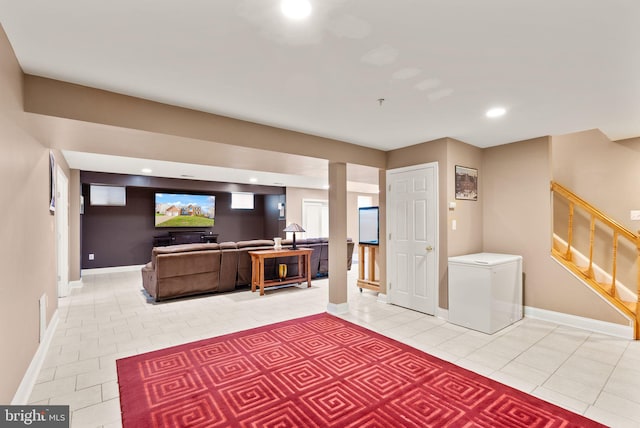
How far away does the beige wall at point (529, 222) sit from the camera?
3.81 meters

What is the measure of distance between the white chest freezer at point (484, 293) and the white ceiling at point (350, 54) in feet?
5.67

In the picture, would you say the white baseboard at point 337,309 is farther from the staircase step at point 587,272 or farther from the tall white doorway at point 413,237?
the staircase step at point 587,272

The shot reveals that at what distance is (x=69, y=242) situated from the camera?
5949 millimetres

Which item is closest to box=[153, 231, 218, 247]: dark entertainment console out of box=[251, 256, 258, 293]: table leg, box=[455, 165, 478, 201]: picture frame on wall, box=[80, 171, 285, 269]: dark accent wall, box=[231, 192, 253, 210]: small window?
box=[80, 171, 285, 269]: dark accent wall

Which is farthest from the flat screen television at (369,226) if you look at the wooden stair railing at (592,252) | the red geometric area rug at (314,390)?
the wooden stair railing at (592,252)

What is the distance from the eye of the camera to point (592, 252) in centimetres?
392

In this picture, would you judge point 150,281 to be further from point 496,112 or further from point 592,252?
point 592,252

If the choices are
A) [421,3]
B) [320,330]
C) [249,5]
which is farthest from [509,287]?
A: [249,5]

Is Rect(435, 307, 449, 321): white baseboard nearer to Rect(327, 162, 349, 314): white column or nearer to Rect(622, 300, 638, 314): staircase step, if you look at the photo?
Rect(327, 162, 349, 314): white column

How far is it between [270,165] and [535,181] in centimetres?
364

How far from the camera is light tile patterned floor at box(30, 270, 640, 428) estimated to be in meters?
2.25

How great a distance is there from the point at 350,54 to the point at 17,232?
263 cm

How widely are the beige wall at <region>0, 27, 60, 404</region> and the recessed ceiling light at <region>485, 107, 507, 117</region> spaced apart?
377cm

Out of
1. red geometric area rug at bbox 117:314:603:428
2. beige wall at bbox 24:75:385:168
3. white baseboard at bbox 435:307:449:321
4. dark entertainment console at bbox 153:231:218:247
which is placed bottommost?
red geometric area rug at bbox 117:314:603:428
